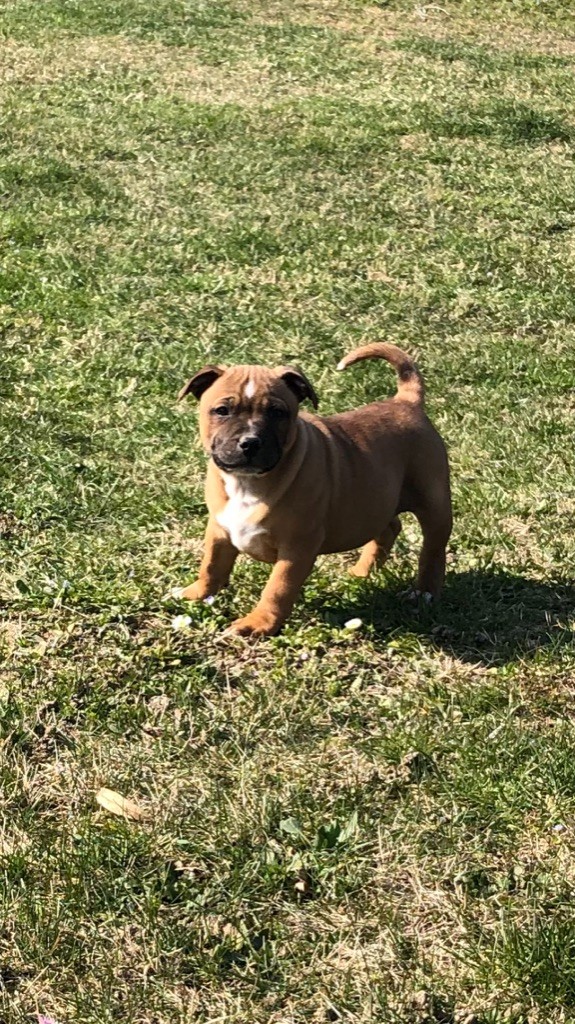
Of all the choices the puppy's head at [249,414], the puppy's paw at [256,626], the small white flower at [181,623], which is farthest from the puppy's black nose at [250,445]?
the small white flower at [181,623]

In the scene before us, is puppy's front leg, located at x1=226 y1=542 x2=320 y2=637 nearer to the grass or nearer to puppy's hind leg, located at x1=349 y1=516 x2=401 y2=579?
the grass

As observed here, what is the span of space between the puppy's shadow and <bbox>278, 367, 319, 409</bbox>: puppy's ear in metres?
0.85

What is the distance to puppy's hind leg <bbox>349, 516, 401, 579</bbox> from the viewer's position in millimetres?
4664

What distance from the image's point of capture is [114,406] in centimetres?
589

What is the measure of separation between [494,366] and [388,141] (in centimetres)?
454

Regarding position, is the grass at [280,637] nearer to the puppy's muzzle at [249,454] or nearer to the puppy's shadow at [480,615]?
the puppy's shadow at [480,615]

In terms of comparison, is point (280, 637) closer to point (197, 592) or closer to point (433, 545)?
point (197, 592)

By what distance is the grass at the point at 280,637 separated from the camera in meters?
2.93

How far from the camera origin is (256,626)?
4.08 m

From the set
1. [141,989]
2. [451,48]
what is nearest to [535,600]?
[141,989]

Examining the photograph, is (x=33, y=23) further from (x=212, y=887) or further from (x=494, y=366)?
(x=212, y=887)

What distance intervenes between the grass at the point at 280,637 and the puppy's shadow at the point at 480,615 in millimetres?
16

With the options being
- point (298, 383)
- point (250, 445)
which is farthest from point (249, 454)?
point (298, 383)

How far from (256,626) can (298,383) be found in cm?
86
